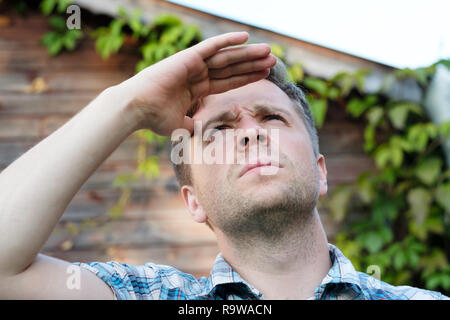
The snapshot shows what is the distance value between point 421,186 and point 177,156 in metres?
1.99

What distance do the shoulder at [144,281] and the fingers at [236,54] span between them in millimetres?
700

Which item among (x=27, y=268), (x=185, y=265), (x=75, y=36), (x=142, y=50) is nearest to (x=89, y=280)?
(x=27, y=268)

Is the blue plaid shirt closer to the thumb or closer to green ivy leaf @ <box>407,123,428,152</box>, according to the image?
the thumb

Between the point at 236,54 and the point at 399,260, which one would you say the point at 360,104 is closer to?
the point at 399,260

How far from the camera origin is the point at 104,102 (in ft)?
3.94

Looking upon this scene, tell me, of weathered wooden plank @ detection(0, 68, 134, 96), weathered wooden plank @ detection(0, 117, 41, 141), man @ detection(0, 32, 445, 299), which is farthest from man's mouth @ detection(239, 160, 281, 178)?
weathered wooden plank @ detection(0, 117, 41, 141)

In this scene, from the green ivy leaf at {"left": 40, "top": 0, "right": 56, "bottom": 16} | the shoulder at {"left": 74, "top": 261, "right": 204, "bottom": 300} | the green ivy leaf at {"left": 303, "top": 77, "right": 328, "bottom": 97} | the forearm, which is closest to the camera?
the forearm

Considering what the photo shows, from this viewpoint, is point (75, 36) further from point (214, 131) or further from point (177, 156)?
point (214, 131)

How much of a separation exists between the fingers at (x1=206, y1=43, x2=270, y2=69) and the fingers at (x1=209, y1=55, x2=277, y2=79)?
0.08 feet

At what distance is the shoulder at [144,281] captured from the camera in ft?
4.27

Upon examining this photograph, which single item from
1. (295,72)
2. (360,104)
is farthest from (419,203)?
(295,72)

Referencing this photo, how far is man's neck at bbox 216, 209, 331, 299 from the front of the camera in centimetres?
145

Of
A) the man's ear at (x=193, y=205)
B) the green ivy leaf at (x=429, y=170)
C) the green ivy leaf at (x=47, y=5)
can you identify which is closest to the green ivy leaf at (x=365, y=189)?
the green ivy leaf at (x=429, y=170)

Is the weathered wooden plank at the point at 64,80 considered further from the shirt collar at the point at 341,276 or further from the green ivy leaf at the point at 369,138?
the shirt collar at the point at 341,276
